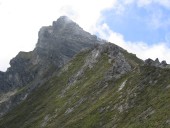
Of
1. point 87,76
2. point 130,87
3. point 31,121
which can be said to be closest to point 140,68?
point 130,87

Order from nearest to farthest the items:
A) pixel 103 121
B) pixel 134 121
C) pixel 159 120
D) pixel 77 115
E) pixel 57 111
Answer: pixel 159 120 → pixel 134 121 → pixel 103 121 → pixel 77 115 → pixel 57 111

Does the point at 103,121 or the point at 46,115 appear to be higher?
the point at 46,115

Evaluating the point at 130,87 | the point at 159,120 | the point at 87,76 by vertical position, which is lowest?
the point at 159,120

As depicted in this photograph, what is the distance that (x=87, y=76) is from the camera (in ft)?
650

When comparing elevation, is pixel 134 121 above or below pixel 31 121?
below

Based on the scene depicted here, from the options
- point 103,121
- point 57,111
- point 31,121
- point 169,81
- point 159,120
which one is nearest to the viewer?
point 159,120

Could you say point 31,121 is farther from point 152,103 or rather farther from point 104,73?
point 152,103

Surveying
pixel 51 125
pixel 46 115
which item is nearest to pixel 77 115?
pixel 51 125

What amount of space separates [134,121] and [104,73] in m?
80.5

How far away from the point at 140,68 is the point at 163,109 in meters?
42.5

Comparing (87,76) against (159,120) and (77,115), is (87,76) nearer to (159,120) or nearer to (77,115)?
(77,115)

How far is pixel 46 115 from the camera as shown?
7269 inches

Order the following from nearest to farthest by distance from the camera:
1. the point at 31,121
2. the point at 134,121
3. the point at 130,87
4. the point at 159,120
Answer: the point at 159,120
the point at 134,121
the point at 130,87
the point at 31,121

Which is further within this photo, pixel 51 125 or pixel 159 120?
pixel 51 125
